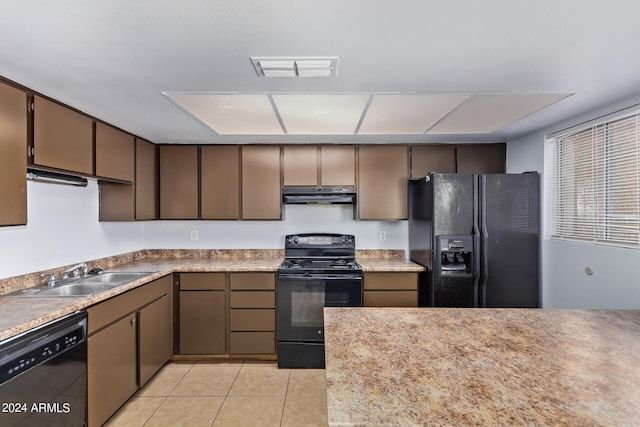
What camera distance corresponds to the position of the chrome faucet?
2.41 metres

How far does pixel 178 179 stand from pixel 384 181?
2.21 meters

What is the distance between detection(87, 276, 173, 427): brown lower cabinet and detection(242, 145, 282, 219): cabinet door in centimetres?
113

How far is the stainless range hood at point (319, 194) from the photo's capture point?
327cm

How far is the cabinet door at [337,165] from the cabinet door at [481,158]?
115 centimetres

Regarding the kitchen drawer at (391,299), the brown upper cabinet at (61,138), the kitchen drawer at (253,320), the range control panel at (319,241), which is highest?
the brown upper cabinet at (61,138)

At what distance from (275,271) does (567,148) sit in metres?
2.77

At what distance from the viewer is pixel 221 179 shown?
10.9 ft

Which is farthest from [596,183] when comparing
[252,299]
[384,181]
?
[252,299]

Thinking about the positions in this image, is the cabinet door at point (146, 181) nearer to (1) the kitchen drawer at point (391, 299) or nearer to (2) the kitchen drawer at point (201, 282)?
(2) the kitchen drawer at point (201, 282)

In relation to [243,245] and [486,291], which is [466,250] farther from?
[243,245]

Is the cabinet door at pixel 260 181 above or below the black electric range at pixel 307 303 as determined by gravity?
above

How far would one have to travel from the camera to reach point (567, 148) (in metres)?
2.62

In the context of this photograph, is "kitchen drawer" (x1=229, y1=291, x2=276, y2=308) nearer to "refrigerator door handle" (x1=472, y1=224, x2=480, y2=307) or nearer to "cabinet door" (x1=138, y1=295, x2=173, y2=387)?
"cabinet door" (x1=138, y1=295, x2=173, y2=387)

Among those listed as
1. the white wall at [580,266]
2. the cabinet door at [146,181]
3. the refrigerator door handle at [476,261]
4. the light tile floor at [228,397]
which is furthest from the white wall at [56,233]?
the white wall at [580,266]
